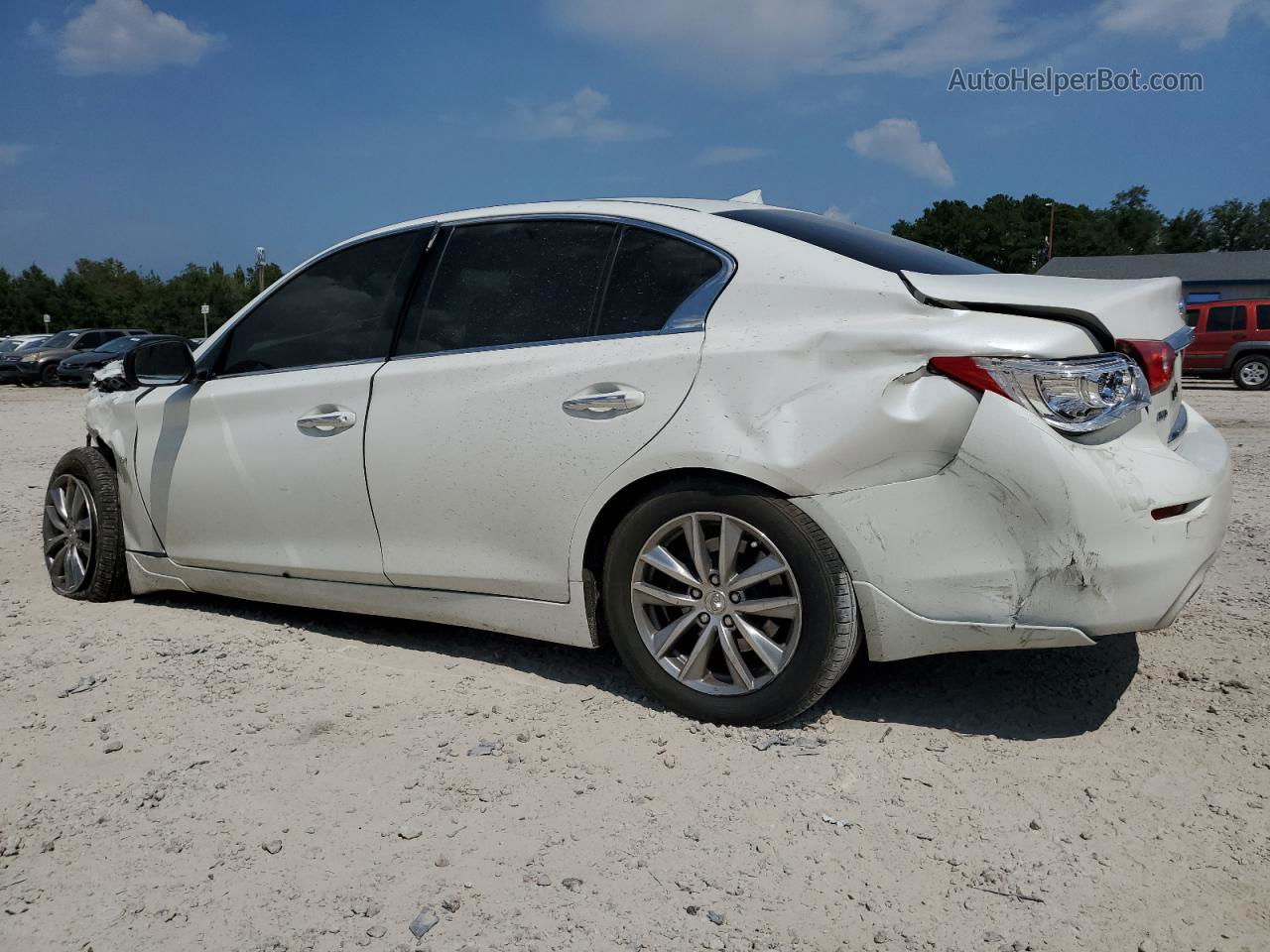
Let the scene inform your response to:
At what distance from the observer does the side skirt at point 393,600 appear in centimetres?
358

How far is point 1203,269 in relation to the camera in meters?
59.3

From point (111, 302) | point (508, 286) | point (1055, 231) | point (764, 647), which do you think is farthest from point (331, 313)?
point (1055, 231)

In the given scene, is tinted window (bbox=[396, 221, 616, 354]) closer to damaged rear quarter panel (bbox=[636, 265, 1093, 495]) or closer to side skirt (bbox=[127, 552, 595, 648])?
damaged rear quarter panel (bbox=[636, 265, 1093, 495])

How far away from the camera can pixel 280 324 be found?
434cm

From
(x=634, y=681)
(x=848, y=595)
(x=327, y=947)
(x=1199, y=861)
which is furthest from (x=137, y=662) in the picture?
(x=1199, y=861)

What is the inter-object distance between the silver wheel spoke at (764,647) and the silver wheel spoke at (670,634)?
0.56 feet

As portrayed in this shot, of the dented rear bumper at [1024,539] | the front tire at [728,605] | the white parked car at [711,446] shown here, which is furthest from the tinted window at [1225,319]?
the front tire at [728,605]

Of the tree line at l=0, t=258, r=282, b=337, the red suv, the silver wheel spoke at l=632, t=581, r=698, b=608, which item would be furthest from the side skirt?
the tree line at l=0, t=258, r=282, b=337

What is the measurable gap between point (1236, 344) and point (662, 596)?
2044 centimetres

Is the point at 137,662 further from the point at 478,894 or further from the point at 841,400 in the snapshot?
the point at 841,400

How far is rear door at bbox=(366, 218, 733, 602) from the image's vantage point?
11.0 ft

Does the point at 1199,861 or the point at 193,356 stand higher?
the point at 193,356

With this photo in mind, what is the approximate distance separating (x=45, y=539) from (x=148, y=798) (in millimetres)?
2856

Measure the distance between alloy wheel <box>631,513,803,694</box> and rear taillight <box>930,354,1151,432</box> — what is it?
2.45ft
